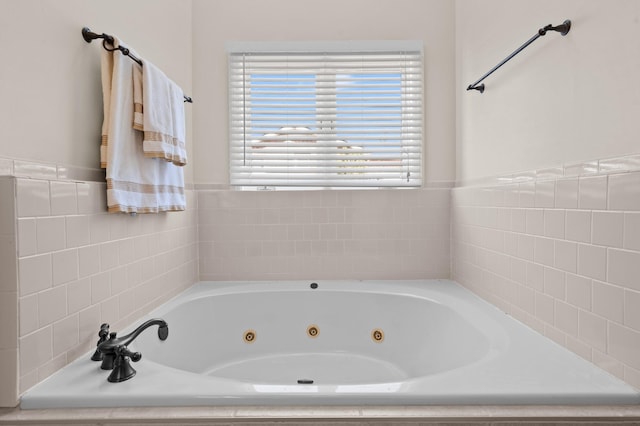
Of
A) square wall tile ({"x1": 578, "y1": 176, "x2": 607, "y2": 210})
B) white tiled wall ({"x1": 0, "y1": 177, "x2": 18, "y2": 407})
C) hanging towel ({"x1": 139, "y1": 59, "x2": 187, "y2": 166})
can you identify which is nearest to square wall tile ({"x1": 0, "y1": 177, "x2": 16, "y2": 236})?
white tiled wall ({"x1": 0, "y1": 177, "x2": 18, "y2": 407})

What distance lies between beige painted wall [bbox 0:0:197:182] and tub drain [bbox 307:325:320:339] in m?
1.30

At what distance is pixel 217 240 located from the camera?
215 cm

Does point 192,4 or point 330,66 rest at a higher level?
point 192,4

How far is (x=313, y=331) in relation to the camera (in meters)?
1.95

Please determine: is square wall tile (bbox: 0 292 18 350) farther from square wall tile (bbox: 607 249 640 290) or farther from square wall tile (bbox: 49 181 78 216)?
square wall tile (bbox: 607 249 640 290)

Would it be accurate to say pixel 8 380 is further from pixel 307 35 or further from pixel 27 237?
pixel 307 35

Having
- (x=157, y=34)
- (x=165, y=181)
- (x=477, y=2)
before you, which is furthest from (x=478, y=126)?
(x=157, y=34)

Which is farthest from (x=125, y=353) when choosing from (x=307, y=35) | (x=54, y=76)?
(x=307, y=35)

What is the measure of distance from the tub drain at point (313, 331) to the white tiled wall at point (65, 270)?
823 millimetres

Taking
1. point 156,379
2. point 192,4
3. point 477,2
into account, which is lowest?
point 156,379

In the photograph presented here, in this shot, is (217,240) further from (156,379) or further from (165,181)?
(156,379)

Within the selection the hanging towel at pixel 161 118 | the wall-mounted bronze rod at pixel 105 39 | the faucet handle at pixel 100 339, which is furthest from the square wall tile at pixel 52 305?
the wall-mounted bronze rod at pixel 105 39

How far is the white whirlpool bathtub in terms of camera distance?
852mm

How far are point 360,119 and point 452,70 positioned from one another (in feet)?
2.09
